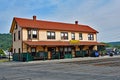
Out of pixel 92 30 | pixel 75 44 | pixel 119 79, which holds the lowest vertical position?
pixel 119 79

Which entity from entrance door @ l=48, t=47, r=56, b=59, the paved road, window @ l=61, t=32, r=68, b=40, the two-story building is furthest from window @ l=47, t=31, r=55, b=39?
the paved road

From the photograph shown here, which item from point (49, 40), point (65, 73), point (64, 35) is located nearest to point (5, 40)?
point (64, 35)

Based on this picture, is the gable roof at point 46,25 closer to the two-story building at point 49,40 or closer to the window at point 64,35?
the two-story building at point 49,40

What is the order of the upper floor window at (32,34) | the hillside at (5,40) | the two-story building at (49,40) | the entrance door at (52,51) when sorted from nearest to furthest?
the two-story building at (49,40) < the upper floor window at (32,34) < the entrance door at (52,51) < the hillside at (5,40)

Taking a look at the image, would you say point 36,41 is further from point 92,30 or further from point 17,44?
point 92,30

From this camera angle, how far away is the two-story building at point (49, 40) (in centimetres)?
4225

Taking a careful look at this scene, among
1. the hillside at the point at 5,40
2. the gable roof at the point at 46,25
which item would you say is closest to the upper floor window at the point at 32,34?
the gable roof at the point at 46,25

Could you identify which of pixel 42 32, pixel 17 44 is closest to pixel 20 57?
pixel 17 44

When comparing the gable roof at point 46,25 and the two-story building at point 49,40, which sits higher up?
the gable roof at point 46,25

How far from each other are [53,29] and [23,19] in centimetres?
596

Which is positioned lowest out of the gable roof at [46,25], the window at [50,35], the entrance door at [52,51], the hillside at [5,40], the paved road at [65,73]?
the paved road at [65,73]

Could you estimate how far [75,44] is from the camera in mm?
47594

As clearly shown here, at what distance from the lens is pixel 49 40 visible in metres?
45.2

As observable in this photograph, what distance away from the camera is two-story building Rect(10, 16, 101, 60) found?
139 feet
